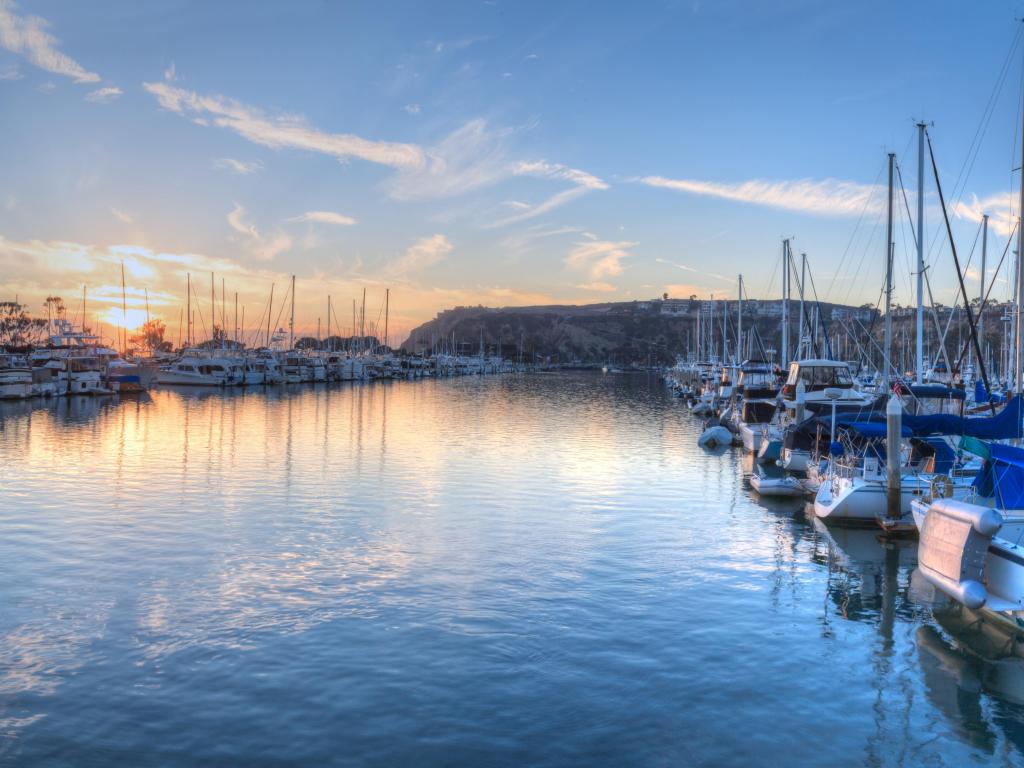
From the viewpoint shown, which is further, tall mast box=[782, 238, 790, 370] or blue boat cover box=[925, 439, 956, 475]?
tall mast box=[782, 238, 790, 370]

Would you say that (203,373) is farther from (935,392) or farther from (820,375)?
(935,392)

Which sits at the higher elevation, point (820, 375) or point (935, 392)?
point (820, 375)

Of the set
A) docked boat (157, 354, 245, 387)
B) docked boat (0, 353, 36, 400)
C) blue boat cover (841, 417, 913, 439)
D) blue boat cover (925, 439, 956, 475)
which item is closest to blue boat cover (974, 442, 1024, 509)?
blue boat cover (925, 439, 956, 475)

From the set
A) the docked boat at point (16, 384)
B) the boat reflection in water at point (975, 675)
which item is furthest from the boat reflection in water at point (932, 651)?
the docked boat at point (16, 384)

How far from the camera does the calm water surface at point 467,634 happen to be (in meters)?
11.8

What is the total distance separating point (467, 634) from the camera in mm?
15883

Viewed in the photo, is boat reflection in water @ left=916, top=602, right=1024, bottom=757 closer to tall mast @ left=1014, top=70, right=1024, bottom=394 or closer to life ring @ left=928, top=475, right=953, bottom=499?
life ring @ left=928, top=475, right=953, bottom=499

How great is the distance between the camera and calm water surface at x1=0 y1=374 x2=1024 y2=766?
38.7 feet

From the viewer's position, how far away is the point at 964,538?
57.3ft

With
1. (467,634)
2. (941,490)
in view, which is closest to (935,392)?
(941,490)

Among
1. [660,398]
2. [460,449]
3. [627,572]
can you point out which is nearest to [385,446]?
[460,449]

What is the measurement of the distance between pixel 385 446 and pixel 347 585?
29.8m

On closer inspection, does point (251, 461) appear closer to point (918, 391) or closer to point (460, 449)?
point (460, 449)

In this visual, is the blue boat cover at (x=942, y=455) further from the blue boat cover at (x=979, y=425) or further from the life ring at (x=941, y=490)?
the life ring at (x=941, y=490)
